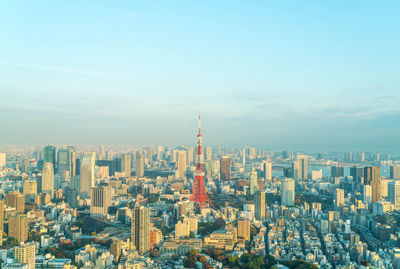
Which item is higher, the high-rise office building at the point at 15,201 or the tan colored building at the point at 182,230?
the high-rise office building at the point at 15,201

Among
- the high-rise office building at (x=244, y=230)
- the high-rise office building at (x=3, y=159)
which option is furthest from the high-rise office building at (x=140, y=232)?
the high-rise office building at (x=3, y=159)

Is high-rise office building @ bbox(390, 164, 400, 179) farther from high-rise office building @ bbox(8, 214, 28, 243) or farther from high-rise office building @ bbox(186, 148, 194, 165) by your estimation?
high-rise office building @ bbox(8, 214, 28, 243)

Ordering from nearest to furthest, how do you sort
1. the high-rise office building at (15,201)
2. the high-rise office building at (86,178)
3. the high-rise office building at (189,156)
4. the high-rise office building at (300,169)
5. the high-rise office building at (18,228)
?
the high-rise office building at (18,228)
the high-rise office building at (15,201)
the high-rise office building at (86,178)
the high-rise office building at (300,169)
the high-rise office building at (189,156)

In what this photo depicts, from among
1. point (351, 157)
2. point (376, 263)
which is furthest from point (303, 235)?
point (351, 157)

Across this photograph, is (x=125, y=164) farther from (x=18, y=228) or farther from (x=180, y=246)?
(x=180, y=246)

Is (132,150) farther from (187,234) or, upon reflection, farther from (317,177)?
(187,234)

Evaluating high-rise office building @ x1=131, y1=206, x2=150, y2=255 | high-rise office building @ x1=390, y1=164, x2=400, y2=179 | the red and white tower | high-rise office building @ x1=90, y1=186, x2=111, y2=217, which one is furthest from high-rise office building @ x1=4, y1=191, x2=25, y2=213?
high-rise office building @ x1=390, y1=164, x2=400, y2=179

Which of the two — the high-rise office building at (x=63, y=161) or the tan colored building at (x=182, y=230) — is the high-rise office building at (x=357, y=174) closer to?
the tan colored building at (x=182, y=230)
